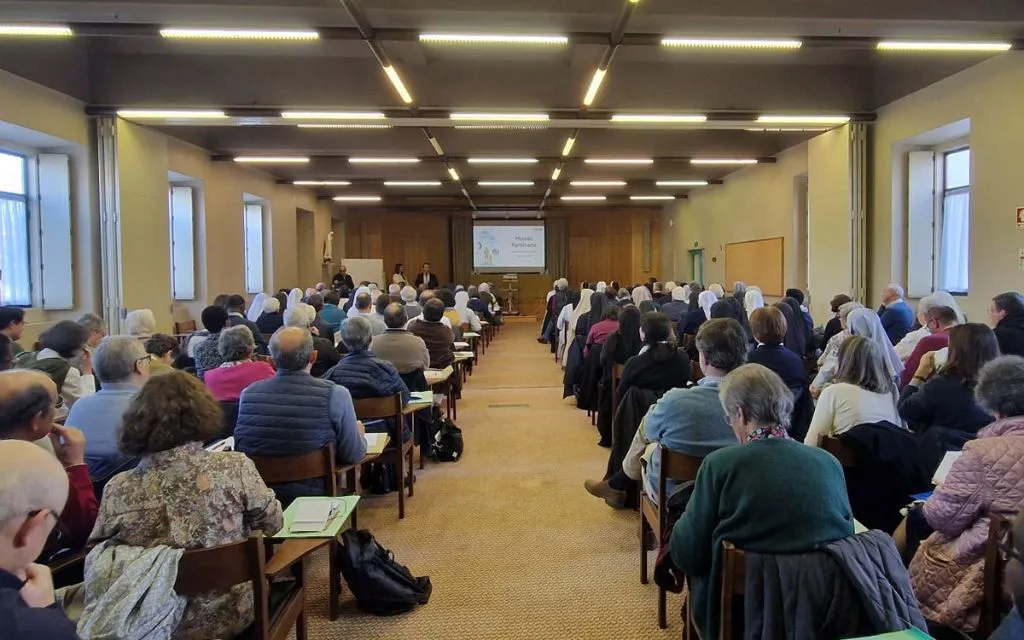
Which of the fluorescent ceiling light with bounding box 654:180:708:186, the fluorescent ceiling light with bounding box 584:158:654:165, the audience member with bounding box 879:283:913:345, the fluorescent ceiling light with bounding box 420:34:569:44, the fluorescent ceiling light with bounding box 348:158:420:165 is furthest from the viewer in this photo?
the fluorescent ceiling light with bounding box 654:180:708:186

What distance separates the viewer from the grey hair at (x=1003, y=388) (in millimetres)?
2201

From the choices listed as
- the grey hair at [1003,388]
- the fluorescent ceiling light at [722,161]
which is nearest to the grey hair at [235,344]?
the grey hair at [1003,388]

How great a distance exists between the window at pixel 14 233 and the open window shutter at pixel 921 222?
11.3 m

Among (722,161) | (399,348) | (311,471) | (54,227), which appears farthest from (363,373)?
(722,161)

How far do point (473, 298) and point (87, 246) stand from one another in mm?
6650

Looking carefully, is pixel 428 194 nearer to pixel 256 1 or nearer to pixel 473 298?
pixel 473 298

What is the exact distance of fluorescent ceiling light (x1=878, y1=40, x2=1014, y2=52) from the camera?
6.23 meters

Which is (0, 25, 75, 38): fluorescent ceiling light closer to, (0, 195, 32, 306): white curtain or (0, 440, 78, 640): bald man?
(0, 195, 32, 306): white curtain

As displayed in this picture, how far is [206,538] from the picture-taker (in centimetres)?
187

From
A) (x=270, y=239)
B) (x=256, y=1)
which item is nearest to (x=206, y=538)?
(x=256, y=1)

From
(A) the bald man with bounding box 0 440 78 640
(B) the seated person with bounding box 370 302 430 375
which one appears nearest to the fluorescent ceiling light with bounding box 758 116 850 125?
(B) the seated person with bounding box 370 302 430 375

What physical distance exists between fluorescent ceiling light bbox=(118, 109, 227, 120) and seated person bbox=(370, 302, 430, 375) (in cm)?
502

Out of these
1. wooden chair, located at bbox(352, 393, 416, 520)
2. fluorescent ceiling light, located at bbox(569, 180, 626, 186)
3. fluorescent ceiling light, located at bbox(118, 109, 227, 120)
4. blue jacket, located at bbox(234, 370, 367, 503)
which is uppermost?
fluorescent ceiling light, located at bbox(569, 180, 626, 186)

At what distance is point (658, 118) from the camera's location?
8.80 meters
